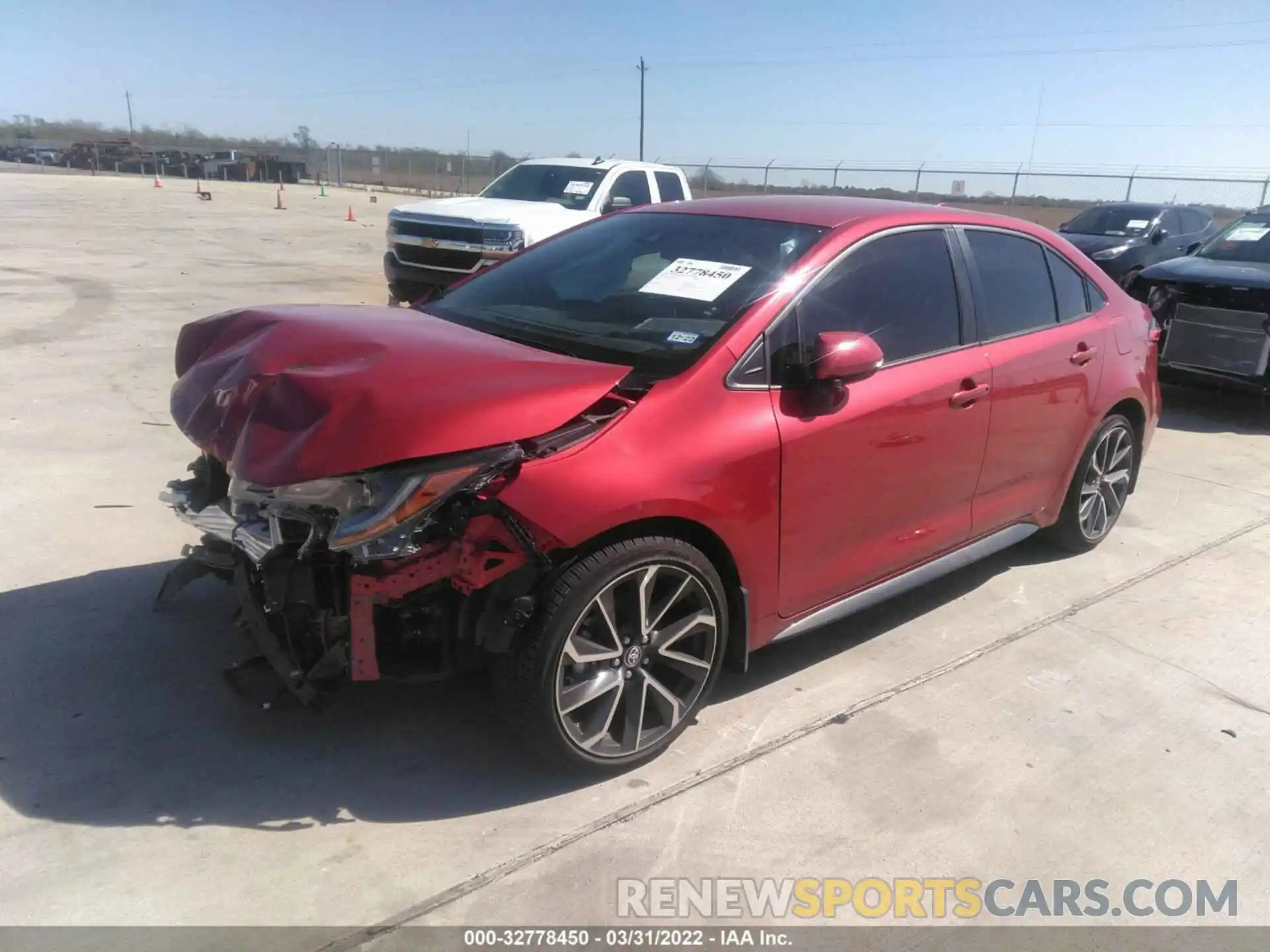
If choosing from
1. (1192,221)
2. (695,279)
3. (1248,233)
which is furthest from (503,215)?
(1192,221)

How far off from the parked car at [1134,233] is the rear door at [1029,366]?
10499mm

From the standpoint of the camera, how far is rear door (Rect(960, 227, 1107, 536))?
13.4 feet

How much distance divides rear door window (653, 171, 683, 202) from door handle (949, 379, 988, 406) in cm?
911

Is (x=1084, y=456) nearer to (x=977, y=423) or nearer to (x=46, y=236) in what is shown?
(x=977, y=423)

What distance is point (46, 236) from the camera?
17.6 m

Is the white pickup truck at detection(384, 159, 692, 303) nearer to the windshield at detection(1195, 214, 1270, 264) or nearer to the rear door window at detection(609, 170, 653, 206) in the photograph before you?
the rear door window at detection(609, 170, 653, 206)

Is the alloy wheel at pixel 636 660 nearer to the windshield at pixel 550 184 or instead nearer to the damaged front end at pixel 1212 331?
the damaged front end at pixel 1212 331

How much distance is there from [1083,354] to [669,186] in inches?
354

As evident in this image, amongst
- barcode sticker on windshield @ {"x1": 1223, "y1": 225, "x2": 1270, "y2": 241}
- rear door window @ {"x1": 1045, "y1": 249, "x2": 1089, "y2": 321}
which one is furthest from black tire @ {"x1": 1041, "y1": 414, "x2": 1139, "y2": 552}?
barcode sticker on windshield @ {"x1": 1223, "y1": 225, "x2": 1270, "y2": 241}

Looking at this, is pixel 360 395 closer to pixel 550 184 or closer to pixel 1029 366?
pixel 1029 366

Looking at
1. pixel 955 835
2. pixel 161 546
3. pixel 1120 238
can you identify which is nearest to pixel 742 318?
pixel 955 835

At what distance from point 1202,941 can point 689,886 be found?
4.50 ft

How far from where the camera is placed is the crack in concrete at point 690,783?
2.47 m

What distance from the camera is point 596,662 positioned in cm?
294
